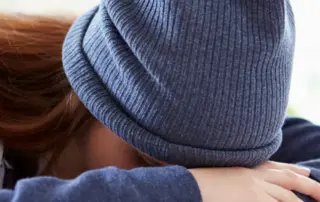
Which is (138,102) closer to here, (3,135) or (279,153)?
(3,135)

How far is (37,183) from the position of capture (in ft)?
1.53

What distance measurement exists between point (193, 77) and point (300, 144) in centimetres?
36

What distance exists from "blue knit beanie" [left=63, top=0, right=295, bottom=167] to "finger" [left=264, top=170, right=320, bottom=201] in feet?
0.20

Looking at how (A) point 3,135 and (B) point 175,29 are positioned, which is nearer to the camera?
(B) point 175,29

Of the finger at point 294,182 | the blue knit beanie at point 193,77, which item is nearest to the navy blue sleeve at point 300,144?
the finger at point 294,182

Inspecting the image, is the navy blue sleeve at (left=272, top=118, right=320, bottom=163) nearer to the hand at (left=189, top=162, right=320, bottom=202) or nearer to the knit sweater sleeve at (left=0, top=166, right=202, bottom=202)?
the hand at (left=189, top=162, right=320, bottom=202)

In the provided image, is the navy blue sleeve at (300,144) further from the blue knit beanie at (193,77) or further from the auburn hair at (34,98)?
the auburn hair at (34,98)

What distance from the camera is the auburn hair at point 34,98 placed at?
655 mm

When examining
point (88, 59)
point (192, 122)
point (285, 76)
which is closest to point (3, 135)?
point (88, 59)

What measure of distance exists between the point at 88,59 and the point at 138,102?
0.10 meters

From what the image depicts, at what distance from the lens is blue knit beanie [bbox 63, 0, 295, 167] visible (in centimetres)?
53

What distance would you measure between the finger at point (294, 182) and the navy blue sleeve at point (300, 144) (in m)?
0.11

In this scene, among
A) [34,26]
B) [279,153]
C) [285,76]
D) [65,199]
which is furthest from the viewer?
[279,153]

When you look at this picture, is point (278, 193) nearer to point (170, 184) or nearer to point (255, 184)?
point (255, 184)
